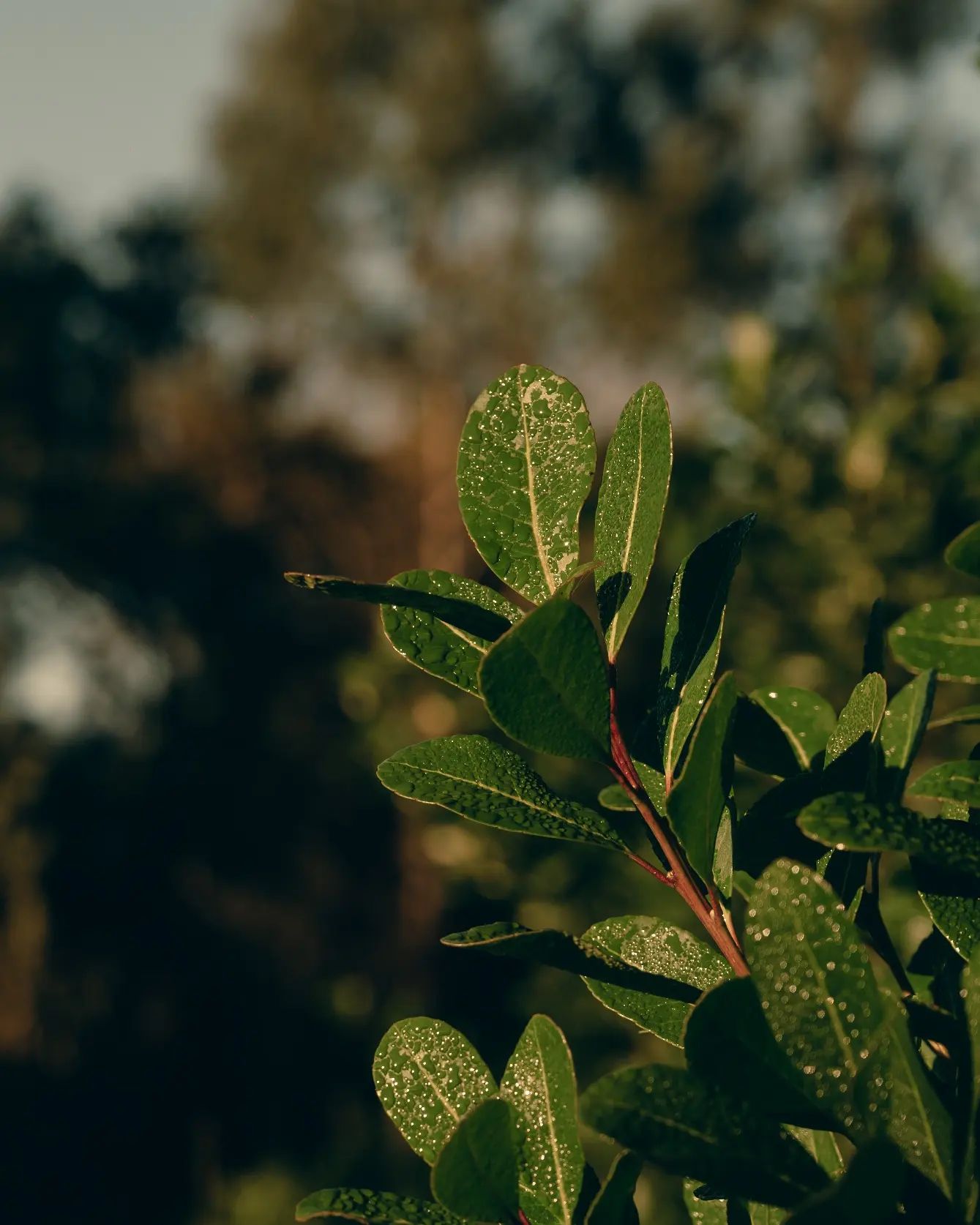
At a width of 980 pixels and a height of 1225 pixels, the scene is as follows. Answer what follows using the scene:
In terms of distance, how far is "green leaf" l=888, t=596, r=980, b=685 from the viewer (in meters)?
0.48

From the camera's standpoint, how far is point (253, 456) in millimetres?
10953

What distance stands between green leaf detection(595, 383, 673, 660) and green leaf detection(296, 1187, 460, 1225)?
9.5 inches

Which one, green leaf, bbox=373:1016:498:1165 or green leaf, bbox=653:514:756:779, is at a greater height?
green leaf, bbox=653:514:756:779

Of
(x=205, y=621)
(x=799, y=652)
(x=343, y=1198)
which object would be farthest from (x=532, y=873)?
(x=205, y=621)

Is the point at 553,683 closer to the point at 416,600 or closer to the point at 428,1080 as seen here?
the point at 416,600

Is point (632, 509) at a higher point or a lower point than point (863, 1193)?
higher

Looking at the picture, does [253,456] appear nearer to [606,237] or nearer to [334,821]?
[334,821]

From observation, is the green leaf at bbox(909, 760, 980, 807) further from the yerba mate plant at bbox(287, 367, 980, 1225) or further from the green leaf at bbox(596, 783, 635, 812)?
the green leaf at bbox(596, 783, 635, 812)

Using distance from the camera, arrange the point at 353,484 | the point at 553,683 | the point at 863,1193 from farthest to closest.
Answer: the point at 353,484, the point at 553,683, the point at 863,1193

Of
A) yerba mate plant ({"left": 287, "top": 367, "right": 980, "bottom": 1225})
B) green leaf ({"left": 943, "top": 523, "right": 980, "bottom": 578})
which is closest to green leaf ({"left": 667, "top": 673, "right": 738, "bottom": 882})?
yerba mate plant ({"left": 287, "top": 367, "right": 980, "bottom": 1225})

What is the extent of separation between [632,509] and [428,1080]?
0.90 ft

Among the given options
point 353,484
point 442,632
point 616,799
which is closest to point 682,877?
point 616,799

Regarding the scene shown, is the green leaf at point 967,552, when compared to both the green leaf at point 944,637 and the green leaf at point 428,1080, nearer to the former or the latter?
the green leaf at point 944,637

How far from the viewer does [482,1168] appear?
437mm
